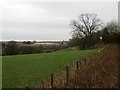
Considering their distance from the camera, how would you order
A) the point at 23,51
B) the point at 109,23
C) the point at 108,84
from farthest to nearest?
1. the point at 109,23
2. the point at 23,51
3. the point at 108,84

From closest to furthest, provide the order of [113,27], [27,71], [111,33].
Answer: [27,71] < [111,33] < [113,27]

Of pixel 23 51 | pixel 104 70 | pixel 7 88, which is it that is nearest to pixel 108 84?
pixel 104 70

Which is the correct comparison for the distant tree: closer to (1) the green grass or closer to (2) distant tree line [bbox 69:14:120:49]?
(2) distant tree line [bbox 69:14:120:49]

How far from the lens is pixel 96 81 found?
9.80 metres

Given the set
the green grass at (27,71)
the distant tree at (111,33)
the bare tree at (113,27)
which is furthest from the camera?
the bare tree at (113,27)

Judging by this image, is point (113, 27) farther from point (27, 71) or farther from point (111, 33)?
point (27, 71)

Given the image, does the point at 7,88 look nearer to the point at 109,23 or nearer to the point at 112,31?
the point at 112,31

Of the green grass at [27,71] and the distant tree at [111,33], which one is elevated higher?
the distant tree at [111,33]

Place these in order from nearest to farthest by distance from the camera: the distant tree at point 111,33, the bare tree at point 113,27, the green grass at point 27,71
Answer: the green grass at point 27,71 < the distant tree at point 111,33 < the bare tree at point 113,27

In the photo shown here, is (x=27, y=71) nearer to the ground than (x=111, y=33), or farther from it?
nearer to the ground

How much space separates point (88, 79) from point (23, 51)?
176ft

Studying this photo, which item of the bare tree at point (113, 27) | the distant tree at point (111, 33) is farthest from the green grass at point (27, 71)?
the bare tree at point (113, 27)

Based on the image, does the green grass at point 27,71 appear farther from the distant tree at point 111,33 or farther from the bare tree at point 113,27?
the bare tree at point 113,27

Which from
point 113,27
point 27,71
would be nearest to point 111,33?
point 113,27
